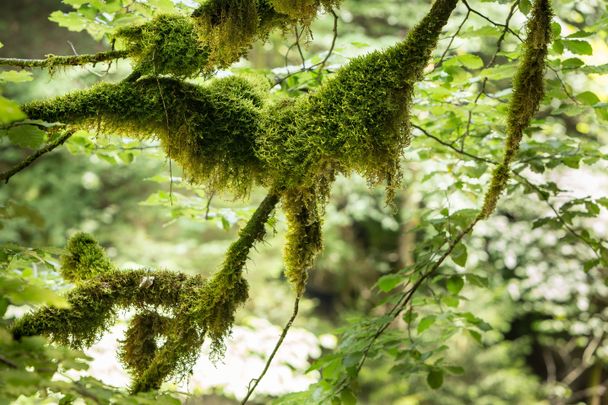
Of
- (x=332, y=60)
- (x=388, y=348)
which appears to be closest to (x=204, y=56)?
(x=332, y=60)

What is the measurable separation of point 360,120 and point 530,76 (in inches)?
19.4

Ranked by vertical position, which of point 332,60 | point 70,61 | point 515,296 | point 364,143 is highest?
point 515,296

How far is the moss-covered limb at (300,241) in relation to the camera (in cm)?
141

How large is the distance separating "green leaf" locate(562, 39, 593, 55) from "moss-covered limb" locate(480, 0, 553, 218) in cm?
A: 36

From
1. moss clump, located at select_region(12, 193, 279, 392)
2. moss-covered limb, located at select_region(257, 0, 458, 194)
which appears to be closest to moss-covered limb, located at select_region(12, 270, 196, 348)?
moss clump, located at select_region(12, 193, 279, 392)

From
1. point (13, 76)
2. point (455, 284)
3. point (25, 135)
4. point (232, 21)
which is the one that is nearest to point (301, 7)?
point (232, 21)

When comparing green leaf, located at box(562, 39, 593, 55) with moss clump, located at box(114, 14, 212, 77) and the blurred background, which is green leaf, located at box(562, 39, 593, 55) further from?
the blurred background

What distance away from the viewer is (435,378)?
1.87 m

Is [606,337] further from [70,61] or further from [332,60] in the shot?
[70,61]

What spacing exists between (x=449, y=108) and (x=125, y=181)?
6.18 metres

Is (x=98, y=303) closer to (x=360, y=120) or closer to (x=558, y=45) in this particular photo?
(x=360, y=120)

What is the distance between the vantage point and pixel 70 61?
1.31 metres

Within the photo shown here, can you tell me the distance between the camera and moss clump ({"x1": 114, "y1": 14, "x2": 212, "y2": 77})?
4.22ft

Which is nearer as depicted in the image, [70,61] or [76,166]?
[70,61]
